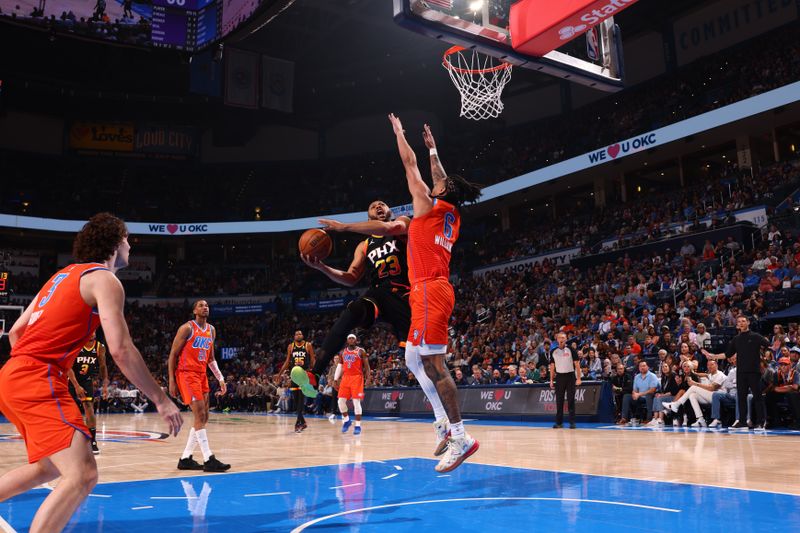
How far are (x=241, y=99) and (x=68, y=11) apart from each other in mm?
8284

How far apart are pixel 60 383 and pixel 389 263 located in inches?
159

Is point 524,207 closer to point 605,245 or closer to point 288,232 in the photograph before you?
point 605,245

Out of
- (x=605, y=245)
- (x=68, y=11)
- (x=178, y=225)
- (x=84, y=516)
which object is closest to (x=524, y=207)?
(x=605, y=245)

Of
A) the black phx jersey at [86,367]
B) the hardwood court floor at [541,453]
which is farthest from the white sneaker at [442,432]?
the black phx jersey at [86,367]

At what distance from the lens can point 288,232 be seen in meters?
37.0

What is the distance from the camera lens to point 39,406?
2.99 m

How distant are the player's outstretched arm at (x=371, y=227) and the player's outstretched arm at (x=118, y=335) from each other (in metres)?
2.28

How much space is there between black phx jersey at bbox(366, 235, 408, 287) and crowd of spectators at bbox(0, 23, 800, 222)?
1863cm

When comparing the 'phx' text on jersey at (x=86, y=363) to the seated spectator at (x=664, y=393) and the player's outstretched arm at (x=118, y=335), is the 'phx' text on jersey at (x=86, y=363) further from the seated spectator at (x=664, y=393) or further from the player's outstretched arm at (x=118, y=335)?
the seated spectator at (x=664, y=393)

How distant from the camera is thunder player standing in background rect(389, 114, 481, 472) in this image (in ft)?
18.0

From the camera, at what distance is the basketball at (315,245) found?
6438mm

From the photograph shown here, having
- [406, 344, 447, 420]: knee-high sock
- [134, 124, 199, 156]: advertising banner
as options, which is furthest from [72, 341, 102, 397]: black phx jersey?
[134, 124, 199, 156]: advertising banner

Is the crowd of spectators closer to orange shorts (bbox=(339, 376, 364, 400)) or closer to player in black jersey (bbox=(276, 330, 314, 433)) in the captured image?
orange shorts (bbox=(339, 376, 364, 400))

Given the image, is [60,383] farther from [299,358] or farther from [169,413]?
[299,358]
